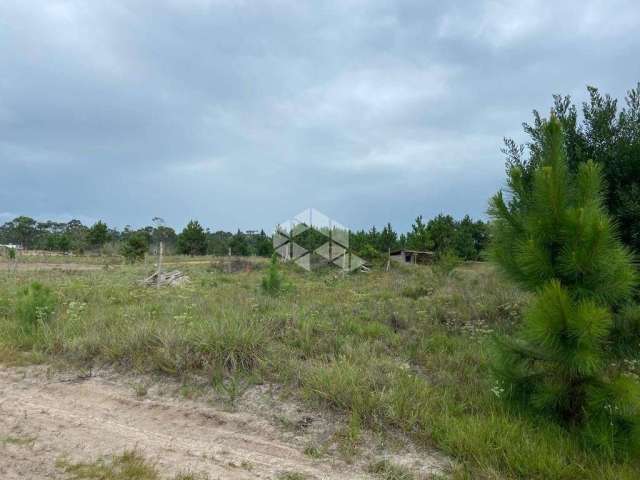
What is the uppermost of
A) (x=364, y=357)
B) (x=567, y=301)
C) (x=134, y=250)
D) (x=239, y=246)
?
(x=239, y=246)

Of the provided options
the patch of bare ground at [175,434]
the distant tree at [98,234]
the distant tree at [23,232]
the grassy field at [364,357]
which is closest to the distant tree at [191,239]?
the distant tree at [98,234]

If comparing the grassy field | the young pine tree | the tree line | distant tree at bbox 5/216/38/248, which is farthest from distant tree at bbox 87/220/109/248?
the young pine tree

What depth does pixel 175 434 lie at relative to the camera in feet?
11.0

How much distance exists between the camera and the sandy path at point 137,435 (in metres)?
2.87

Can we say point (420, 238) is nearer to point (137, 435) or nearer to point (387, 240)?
point (387, 240)

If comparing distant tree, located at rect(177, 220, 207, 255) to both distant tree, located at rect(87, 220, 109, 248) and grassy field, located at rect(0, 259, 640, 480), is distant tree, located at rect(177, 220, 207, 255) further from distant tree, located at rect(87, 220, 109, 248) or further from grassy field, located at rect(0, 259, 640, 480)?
grassy field, located at rect(0, 259, 640, 480)

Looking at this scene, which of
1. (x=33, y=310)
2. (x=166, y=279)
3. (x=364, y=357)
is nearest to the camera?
(x=364, y=357)

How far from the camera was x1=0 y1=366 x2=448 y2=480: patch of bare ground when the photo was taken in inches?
114

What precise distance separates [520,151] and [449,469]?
4.80 m

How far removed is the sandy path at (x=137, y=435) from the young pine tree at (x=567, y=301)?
1.60m

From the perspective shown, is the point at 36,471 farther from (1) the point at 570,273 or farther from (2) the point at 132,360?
(1) the point at 570,273

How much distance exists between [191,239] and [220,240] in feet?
36.7

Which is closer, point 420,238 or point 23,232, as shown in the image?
point 420,238

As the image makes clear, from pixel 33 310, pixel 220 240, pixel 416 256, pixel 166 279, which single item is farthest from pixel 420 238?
pixel 220 240
